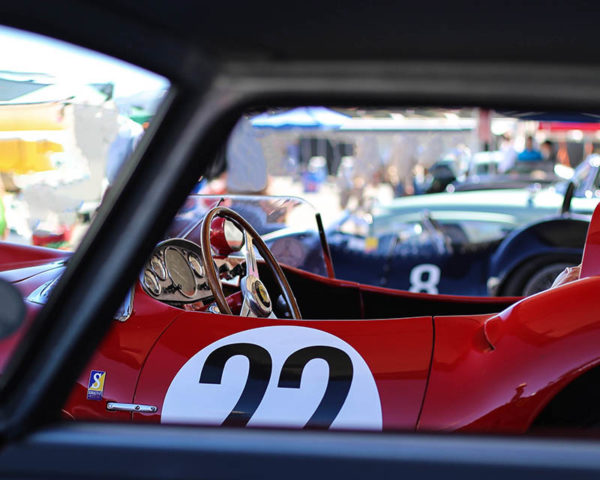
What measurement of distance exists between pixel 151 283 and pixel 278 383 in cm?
53

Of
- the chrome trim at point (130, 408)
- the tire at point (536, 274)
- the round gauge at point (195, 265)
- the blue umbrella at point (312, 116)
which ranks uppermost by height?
the blue umbrella at point (312, 116)

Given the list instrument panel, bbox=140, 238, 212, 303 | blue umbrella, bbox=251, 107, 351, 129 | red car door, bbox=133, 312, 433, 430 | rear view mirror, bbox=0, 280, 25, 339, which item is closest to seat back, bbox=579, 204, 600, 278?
red car door, bbox=133, 312, 433, 430

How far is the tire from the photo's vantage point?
464 cm

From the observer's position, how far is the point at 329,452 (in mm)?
864

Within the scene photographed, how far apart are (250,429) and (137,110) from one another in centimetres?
43

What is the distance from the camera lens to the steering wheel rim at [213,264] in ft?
6.25

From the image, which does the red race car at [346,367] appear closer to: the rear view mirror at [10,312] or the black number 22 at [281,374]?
the black number 22 at [281,374]

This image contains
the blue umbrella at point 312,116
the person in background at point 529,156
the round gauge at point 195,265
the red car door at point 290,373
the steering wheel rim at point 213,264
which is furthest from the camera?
the person in background at point 529,156

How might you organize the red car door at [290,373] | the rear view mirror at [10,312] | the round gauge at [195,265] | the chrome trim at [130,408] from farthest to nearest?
1. the round gauge at [195,265]
2. the chrome trim at [130,408]
3. the red car door at [290,373]
4. the rear view mirror at [10,312]

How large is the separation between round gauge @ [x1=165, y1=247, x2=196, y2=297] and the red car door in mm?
266

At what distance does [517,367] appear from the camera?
1536 millimetres

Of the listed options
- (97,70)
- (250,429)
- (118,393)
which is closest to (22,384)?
(250,429)

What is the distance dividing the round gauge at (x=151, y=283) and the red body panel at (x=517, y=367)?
0.76 m

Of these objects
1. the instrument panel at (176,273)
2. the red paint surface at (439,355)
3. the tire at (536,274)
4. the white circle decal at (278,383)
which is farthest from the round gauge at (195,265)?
the tire at (536,274)
